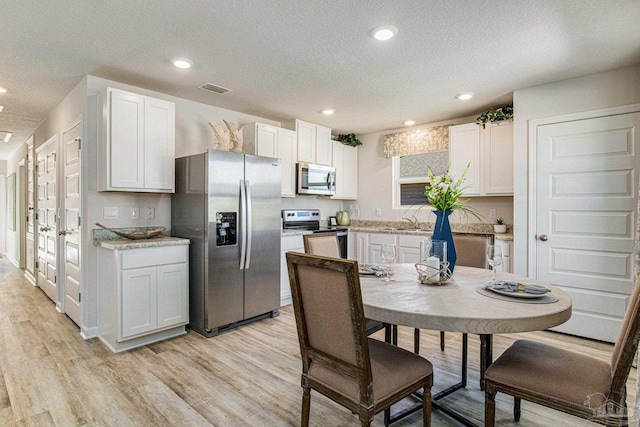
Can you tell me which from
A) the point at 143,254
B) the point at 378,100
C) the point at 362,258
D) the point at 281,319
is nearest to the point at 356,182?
the point at 362,258

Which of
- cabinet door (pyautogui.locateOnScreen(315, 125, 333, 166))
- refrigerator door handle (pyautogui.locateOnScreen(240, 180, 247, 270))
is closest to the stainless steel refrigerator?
refrigerator door handle (pyautogui.locateOnScreen(240, 180, 247, 270))

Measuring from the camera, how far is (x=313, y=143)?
193 inches

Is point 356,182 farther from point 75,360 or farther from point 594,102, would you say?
point 75,360

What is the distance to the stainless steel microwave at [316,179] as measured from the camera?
4699 millimetres

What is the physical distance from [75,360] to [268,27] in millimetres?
2943

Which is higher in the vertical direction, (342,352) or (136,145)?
(136,145)

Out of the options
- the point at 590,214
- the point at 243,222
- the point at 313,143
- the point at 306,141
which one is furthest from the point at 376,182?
the point at 590,214

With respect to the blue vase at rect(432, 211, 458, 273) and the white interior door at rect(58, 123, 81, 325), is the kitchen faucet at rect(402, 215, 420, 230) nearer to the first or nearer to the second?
the blue vase at rect(432, 211, 458, 273)

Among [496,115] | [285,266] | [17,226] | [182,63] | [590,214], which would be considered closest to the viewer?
[182,63]

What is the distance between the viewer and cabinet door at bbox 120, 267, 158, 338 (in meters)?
2.88

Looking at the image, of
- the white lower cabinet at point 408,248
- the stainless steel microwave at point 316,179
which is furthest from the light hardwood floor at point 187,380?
the stainless steel microwave at point 316,179

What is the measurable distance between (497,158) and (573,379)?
3.09m

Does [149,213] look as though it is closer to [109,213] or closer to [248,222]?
[109,213]

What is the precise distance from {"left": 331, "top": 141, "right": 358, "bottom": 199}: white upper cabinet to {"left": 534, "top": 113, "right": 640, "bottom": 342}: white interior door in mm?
2747
